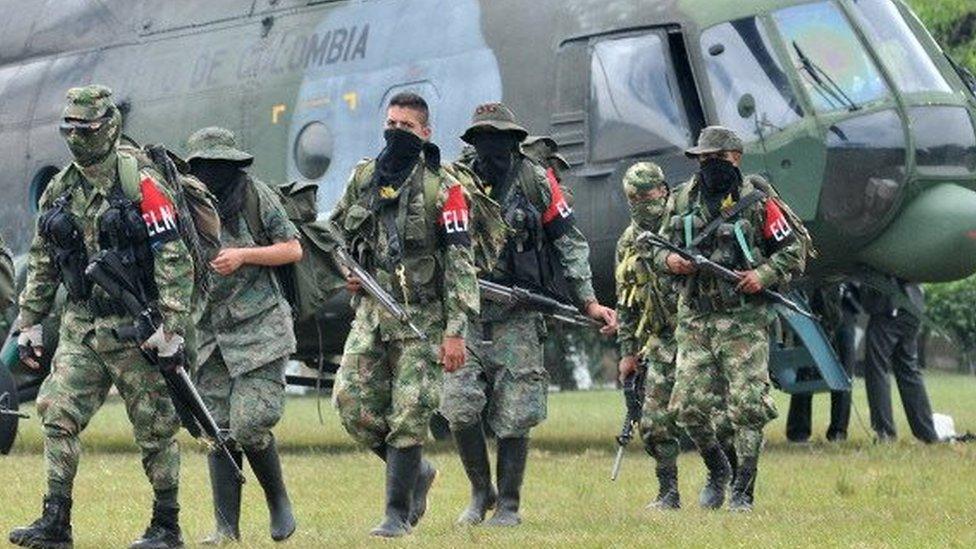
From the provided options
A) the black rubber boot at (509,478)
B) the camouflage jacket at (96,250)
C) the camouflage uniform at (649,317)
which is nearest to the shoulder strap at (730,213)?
the camouflage uniform at (649,317)

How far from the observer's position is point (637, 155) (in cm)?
1692

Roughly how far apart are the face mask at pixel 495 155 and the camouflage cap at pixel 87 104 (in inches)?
108

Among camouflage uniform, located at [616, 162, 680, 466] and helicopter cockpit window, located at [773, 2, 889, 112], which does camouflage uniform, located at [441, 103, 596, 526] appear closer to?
camouflage uniform, located at [616, 162, 680, 466]

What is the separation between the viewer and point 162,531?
34.5ft

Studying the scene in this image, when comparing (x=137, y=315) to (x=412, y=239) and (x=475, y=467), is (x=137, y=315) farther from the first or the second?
(x=475, y=467)

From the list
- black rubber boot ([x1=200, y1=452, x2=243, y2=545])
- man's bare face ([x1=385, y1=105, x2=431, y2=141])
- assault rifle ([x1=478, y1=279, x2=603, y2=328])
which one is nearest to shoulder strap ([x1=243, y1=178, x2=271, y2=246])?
man's bare face ([x1=385, y1=105, x2=431, y2=141])

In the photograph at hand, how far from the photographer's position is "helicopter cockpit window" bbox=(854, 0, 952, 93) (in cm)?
1716

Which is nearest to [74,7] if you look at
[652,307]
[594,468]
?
[594,468]

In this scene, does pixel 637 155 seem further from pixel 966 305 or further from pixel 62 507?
pixel 966 305

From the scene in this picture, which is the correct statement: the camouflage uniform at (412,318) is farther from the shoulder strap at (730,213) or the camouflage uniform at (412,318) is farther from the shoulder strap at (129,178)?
the shoulder strap at (730,213)

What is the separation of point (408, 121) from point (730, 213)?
92.5 inches

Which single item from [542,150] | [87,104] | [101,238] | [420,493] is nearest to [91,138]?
[87,104]

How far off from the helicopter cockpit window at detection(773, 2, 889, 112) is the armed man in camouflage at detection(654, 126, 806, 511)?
152 inches

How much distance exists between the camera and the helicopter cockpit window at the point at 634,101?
16891mm
